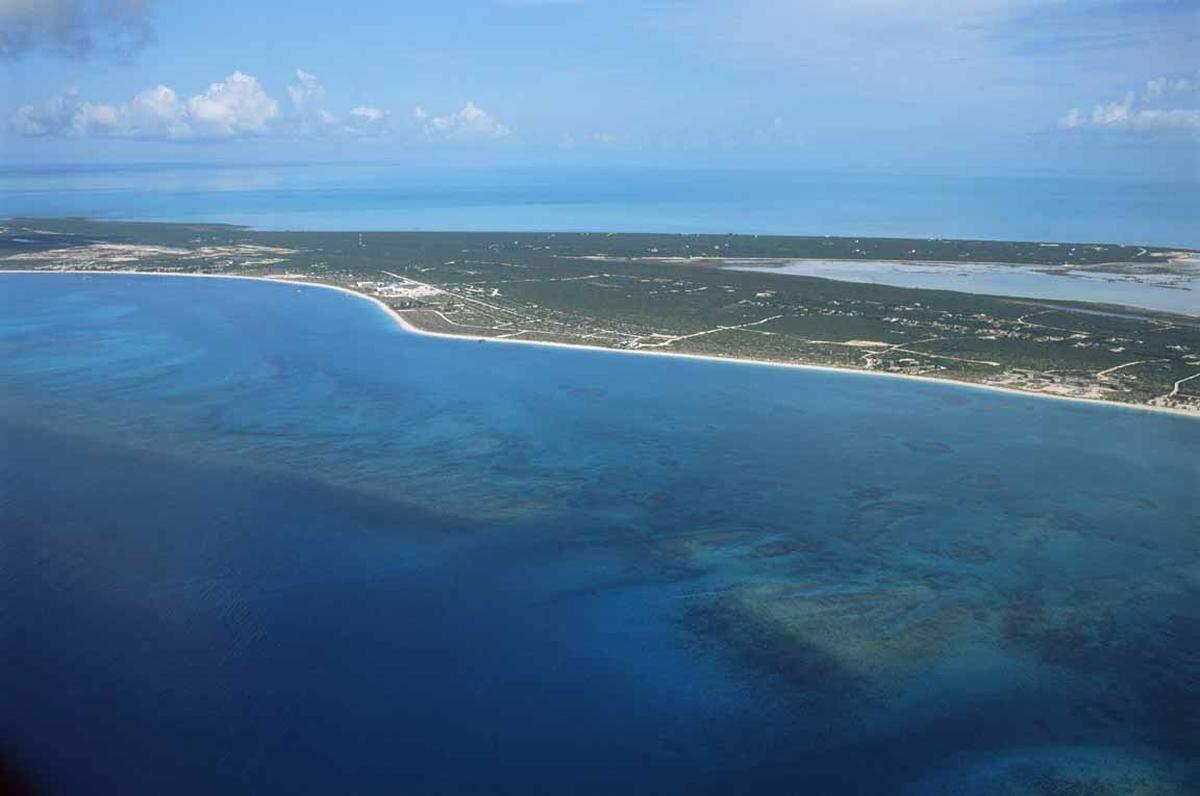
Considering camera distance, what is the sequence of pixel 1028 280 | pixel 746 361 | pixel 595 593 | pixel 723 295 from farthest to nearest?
pixel 1028 280 < pixel 723 295 < pixel 746 361 < pixel 595 593

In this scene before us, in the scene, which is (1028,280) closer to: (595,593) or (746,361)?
(746,361)

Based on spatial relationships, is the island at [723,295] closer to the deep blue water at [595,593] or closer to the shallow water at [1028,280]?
the shallow water at [1028,280]

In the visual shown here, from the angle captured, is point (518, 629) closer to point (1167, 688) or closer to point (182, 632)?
point (182, 632)

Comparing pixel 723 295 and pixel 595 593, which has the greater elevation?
pixel 723 295

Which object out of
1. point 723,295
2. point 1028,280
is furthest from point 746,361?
point 1028,280

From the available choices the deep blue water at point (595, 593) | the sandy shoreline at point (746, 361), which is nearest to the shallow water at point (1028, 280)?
the sandy shoreline at point (746, 361)

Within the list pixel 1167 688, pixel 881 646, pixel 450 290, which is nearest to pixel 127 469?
pixel 881 646

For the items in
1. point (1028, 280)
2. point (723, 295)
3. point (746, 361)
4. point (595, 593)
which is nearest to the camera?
point (595, 593)
